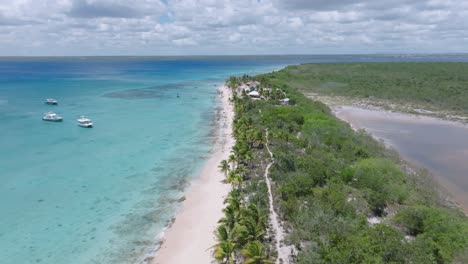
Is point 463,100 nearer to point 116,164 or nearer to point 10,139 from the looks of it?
point 116,164

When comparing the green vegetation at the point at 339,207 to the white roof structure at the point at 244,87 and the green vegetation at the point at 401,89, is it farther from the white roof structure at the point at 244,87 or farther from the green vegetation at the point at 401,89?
the white roof structure at the point at 244,87

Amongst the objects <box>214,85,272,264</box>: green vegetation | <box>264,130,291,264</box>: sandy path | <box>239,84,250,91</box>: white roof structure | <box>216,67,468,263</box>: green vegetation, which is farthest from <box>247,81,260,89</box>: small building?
<box>264,130,291,264</box>: sandy path

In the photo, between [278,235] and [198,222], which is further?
[198,222]

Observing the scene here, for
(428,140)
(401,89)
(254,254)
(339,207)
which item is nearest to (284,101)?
(428,140)

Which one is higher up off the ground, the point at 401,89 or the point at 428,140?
the point at 401,89

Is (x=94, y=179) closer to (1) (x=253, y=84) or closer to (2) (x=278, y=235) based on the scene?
(2) (x=278, y=235)

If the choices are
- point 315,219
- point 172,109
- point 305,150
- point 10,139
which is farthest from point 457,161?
point 10,139
